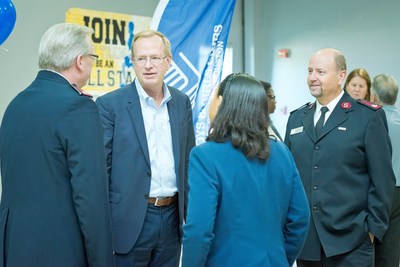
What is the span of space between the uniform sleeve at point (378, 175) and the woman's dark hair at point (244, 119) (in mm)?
951

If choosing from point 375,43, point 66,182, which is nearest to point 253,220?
point 66,182

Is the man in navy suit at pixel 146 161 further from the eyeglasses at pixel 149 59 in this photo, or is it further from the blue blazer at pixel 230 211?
the blue blazer at pixel 230 211

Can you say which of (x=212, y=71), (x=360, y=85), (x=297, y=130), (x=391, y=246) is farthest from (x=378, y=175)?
(x=212, y=71)

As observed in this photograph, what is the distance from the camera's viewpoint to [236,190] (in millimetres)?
1755

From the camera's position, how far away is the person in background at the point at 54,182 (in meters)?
1.84

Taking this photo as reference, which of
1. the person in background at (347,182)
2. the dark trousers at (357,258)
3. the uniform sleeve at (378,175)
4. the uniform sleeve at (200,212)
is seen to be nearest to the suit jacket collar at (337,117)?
the person in background at (347,182)

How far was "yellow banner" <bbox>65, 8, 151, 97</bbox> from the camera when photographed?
4.92m

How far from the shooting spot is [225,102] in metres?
1.81

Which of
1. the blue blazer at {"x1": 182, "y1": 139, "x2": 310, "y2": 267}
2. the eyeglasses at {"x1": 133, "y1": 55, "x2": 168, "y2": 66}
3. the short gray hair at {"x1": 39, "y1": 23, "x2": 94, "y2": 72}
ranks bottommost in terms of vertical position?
the blue blazer at {"x1": 182, "y1": 139, "x2": 310, "y2": 267}

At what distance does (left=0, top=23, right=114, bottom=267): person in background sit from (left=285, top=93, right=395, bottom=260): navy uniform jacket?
46.2 inches

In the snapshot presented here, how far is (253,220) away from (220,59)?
231 centimetres

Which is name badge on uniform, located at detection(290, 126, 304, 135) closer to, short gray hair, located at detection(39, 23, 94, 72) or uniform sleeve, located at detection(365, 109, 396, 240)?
uniform sleeve, located at detection(365, 109, 396, 240)

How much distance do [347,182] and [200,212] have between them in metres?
1.14

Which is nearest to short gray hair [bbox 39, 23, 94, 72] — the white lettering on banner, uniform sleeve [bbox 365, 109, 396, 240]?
uniform sleeve [bbox 365, 109, 396, 240]
